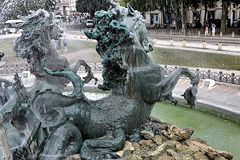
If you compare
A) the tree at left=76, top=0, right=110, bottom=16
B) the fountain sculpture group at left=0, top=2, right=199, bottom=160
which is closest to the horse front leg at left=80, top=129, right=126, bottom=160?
the fountain sculpture group at left=0, top=2, right=199, bottom=160

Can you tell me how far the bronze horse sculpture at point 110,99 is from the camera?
4.90 metres

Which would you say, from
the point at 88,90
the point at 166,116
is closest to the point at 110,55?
the point at 166,116

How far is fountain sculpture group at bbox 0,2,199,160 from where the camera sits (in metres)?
4.90

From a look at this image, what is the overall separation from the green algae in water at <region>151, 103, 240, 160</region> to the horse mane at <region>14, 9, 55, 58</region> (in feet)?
15.2

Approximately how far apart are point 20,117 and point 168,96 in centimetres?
299

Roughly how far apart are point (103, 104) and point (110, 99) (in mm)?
164

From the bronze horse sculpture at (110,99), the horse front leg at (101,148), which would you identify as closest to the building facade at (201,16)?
the bronze horse sculpture at (110,99)

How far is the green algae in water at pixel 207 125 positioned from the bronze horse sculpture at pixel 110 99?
2928mm

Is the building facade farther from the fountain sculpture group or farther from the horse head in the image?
the fountain sculpture group

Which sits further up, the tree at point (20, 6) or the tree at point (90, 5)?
the tree at point (90, 5)

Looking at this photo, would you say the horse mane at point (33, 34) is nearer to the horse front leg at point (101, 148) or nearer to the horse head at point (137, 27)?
the horse head at point (137, 27)

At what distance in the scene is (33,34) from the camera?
Answer: 6457mm

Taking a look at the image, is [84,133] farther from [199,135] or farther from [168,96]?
Answer: [199,135]

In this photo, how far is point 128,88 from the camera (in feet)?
17.3
